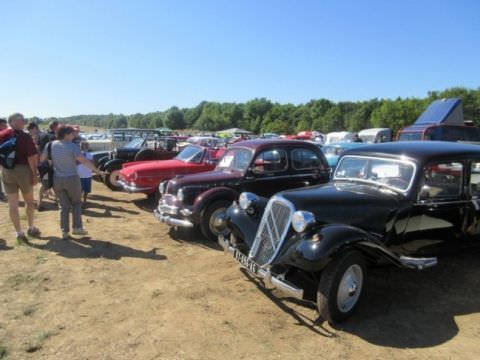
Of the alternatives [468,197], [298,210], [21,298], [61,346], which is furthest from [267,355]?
[468,197]

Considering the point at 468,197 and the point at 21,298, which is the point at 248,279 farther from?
the point at 468,197

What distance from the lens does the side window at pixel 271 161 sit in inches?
257

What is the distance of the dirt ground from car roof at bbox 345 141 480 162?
1.56 m

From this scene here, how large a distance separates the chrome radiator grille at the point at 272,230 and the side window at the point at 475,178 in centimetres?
252

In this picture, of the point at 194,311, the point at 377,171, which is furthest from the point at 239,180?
the point at 194,311

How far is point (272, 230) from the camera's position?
3920 millimetres

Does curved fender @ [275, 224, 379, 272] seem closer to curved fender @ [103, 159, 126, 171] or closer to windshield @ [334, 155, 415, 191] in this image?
windshield @ [334, 155, 415, 191]

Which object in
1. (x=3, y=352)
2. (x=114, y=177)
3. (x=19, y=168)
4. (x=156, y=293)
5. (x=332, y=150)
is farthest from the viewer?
(x=332, y=150)

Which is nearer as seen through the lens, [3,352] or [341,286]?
[3,352]

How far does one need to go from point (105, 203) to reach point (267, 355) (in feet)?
23.3

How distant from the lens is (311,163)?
6.89m

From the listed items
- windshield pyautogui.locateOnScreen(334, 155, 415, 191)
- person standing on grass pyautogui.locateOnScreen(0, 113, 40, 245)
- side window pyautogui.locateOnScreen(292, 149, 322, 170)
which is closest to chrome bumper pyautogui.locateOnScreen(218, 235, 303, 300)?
windshield pyautogui.locateOnScreen(334, 155, 415, 191)

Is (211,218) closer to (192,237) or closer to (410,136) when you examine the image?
(192,237)

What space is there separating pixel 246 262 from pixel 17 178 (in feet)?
12.6
